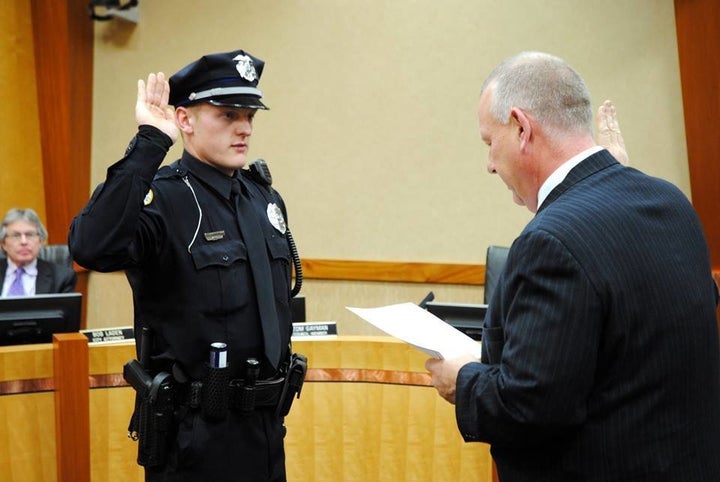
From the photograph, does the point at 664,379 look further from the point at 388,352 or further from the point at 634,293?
the point at 388,352

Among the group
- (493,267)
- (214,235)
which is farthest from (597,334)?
(493,267)

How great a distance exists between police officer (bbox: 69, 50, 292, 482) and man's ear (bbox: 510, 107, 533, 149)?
958 millimetres

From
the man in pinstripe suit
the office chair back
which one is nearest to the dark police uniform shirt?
the man in pinstripe suit

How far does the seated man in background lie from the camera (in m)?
4.93

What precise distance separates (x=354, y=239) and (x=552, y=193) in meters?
4.31

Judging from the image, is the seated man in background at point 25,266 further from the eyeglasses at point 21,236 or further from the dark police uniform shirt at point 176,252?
the dark police uniform shirt at point 176,252

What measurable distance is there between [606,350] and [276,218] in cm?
131

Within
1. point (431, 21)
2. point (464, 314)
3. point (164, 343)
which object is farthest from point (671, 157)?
point (164, 343)

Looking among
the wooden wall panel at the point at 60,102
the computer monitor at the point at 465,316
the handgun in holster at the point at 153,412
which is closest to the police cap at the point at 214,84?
the handgun in holster at the point at 153,412

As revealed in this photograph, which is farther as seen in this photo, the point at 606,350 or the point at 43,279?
the point at 43,279

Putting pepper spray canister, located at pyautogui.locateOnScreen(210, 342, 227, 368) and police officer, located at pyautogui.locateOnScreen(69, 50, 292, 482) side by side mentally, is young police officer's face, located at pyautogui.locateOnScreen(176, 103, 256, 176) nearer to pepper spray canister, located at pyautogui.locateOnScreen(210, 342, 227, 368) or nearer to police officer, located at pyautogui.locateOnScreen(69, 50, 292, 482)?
police officer, located at pyautogui.locateOnScreen(69, 50, 292, 482)

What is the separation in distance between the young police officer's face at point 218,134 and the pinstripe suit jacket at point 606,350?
1090 millimetres

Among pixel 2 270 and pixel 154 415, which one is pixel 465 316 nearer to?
pixel 154 415

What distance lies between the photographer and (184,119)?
2.50 meters
